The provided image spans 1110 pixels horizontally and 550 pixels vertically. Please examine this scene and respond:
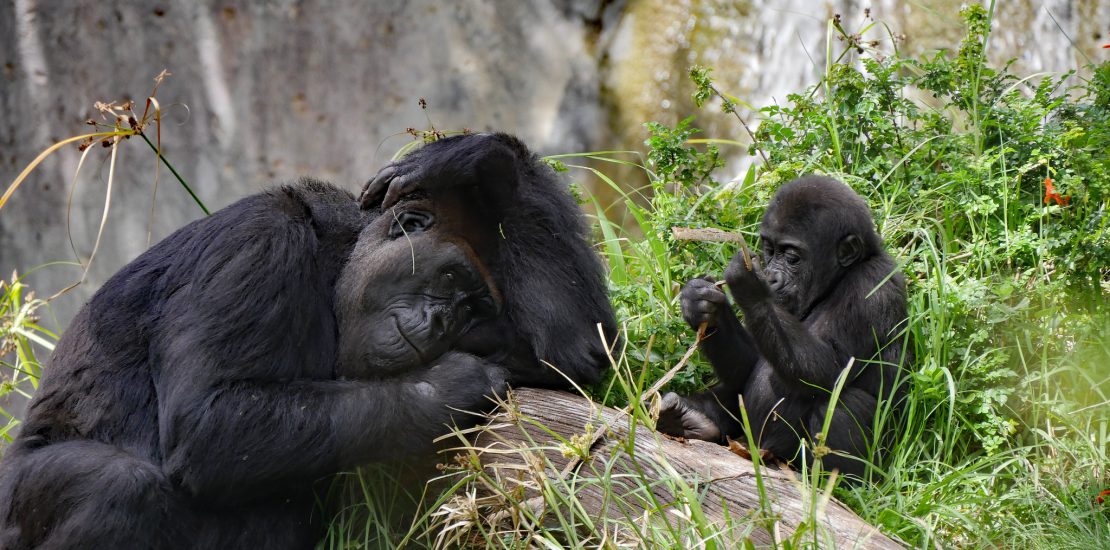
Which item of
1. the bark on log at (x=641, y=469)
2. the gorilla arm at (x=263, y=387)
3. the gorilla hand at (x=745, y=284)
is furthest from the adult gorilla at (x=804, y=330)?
the gorilla arm at (x=263, y=387)

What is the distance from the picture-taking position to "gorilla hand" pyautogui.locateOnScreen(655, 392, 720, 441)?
371 centimetres

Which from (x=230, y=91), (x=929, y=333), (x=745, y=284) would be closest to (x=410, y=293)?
(x=745, y=284)

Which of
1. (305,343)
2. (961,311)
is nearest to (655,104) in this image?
(961,311)

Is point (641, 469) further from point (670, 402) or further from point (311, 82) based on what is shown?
point (311, 82)

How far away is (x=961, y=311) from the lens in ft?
12.8

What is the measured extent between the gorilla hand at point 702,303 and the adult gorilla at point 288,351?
11.6 inches

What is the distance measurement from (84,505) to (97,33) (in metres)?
6.62

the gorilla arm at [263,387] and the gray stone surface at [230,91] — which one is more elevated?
the gray stone surface at [230,91]

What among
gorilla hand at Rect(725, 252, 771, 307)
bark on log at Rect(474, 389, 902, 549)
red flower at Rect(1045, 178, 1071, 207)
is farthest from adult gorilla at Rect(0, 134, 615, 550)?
red flower at Rect(1045, 178, 1071, 207)

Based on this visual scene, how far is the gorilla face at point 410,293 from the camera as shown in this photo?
322cm

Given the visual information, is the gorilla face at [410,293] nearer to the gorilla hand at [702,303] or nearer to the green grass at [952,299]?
the green grass at [952,299]

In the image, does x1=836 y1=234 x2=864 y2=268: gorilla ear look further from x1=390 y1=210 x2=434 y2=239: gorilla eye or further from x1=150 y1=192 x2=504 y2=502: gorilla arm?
x1=390 y1=210 x2=434 y2=239: gorilla eye

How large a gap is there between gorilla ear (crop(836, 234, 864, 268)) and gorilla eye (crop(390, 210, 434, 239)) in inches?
62.6

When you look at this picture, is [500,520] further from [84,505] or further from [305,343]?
[84,505]
